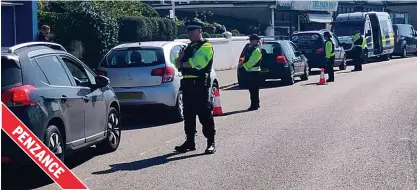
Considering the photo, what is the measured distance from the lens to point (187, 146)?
35.7 ft

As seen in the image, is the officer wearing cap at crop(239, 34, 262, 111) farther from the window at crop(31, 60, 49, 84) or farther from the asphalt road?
the window at crop(31, 60, 49, 84)

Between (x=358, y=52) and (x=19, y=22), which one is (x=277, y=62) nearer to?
(x=19, y=22)

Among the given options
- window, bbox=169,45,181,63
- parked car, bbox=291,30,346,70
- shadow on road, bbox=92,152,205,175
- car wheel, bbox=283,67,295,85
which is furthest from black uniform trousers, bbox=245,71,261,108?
parked car, bbox=291,30,346,70

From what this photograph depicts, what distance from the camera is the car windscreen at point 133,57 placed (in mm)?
14164

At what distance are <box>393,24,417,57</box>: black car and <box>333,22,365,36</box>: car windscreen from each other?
5.95m

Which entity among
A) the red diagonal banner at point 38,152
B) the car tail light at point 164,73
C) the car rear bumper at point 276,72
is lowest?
the car rear bumper at point 276,72

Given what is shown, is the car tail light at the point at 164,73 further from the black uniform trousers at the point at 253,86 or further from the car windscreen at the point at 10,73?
the car windscreen at the point at 10,73

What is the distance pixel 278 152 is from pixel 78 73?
9.53 ft

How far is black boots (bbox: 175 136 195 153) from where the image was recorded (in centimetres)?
1083

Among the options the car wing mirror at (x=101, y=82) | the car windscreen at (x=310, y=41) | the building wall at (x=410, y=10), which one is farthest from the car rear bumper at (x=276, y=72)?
the building wall at (x=410, y=10)

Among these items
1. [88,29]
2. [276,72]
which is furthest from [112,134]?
[276,72]

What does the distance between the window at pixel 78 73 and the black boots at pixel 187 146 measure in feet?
4.91

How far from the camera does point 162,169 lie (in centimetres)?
962

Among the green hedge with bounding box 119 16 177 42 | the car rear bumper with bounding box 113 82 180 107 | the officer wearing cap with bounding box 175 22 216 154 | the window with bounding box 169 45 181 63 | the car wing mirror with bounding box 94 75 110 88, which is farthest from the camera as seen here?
the green hedge with bounding box 119 16 177 42
